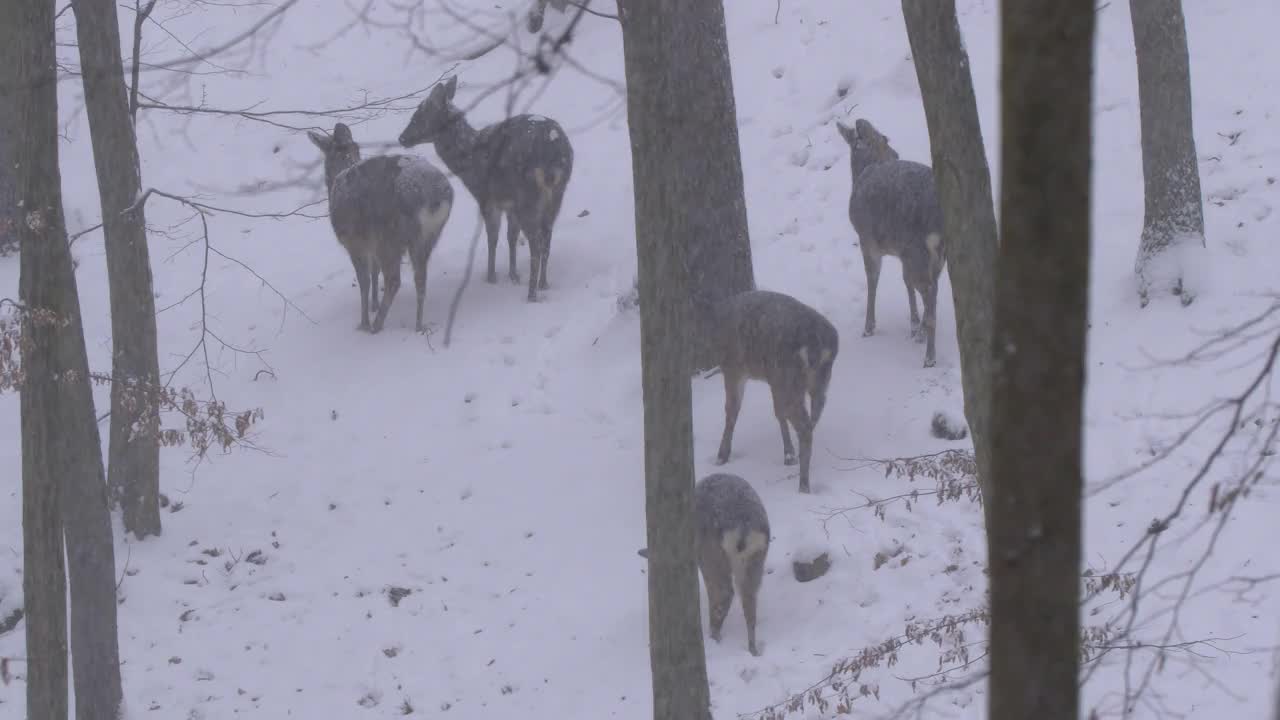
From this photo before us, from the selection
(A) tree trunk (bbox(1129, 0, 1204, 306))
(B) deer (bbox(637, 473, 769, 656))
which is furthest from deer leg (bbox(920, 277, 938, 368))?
(B) deer (bbox(637, 473, 769, 656))

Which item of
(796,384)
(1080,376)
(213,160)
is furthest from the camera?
(213,160)

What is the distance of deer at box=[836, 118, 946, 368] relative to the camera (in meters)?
10.2

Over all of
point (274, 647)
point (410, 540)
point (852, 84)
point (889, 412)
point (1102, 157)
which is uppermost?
point (852, 84)

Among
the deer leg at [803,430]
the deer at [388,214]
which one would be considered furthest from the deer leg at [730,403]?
the deer at [388,214]

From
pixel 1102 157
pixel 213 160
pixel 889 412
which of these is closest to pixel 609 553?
pixel 889 412

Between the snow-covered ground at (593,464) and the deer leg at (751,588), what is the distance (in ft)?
0.79

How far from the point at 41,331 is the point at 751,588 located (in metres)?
4.68

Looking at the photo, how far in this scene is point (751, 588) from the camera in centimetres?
820

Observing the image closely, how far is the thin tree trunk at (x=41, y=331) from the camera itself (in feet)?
25.2

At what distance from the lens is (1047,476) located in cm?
250

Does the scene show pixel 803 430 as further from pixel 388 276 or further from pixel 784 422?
pixel 388 276

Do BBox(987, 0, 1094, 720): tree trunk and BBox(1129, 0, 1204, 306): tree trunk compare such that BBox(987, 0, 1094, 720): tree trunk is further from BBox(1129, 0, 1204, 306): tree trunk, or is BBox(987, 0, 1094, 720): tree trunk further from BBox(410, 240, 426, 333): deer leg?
BBox(410, 240, 426, 333): deer leg

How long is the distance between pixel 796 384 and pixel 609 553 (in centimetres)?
192

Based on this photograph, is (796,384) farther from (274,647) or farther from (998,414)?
(998,414)
